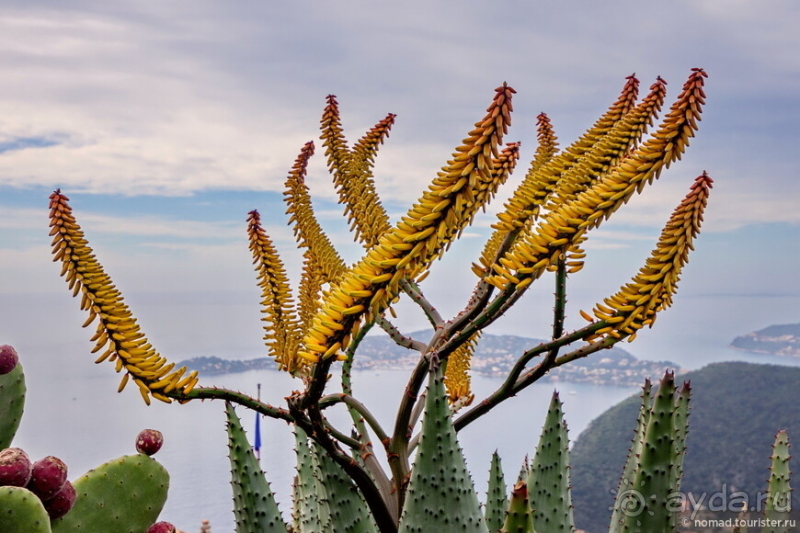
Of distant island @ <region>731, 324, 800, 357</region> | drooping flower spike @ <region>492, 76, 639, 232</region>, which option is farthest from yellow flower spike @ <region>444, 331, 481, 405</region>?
distant island @ <region>731, 324, 800, 357</region>

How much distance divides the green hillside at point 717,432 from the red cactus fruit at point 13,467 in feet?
35.9

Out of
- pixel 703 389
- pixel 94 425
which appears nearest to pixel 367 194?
pixel 94 425

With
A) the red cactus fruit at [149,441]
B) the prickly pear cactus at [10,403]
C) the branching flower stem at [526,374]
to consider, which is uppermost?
the branching flower stem at [526,374]

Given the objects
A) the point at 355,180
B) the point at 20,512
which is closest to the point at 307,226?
the point at 355,180

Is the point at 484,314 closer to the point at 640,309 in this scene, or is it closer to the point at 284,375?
the point at 640,309

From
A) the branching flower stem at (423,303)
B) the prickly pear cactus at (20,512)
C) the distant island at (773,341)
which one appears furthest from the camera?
the distant island at (773,341)

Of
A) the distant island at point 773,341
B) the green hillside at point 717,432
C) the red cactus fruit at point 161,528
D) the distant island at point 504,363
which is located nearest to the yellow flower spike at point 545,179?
the red cactus fruit at point 161,528

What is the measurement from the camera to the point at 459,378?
8.68ft

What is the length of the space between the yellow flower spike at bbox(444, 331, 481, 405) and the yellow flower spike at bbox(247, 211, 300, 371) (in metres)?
0.55

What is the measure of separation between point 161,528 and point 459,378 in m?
1.04

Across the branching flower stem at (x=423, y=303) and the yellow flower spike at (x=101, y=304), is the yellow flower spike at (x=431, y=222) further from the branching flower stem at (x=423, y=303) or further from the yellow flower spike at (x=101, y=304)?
the branching flower stem at (x=423, y=303)

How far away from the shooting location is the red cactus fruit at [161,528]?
2010 millimetres

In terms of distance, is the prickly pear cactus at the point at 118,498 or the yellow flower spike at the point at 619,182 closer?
the yellow flower spike at the point at 619,182

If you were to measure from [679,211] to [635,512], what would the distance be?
2.55ft
